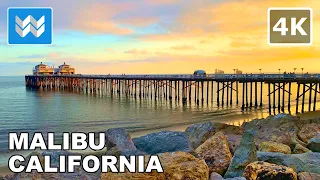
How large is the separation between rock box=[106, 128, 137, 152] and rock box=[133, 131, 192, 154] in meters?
0.33

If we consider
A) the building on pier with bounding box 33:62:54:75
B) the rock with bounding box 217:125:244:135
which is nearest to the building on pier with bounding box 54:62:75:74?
the building on pier with bounding box 33:62:54:75

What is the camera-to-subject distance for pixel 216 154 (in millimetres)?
8312

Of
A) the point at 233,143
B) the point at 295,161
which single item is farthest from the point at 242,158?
the point at 233,143

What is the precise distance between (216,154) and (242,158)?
2.38ft

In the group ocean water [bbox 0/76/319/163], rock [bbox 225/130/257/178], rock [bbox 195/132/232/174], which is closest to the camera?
rock [bbox 225/130/257/178]

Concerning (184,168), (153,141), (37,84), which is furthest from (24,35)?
(37,84)

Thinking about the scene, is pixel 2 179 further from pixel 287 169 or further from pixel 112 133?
pixel 287 169

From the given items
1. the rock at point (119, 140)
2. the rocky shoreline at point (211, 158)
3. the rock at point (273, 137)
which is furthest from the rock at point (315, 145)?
the rock at point (119, 140)

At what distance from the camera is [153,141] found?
8.66 m

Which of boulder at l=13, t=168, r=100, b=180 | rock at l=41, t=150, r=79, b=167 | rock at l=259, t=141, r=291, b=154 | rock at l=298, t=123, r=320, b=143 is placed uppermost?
rock at l=41, t=150, r=79, b=167

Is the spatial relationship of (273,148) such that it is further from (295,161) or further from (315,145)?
(315,145)

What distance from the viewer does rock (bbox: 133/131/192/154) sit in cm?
816

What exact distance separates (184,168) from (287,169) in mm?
2101

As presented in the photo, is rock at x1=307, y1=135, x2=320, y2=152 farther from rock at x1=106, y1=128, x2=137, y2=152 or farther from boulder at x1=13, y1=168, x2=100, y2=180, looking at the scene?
boulder at x1=13, y1=168, x2=100, y2=180
